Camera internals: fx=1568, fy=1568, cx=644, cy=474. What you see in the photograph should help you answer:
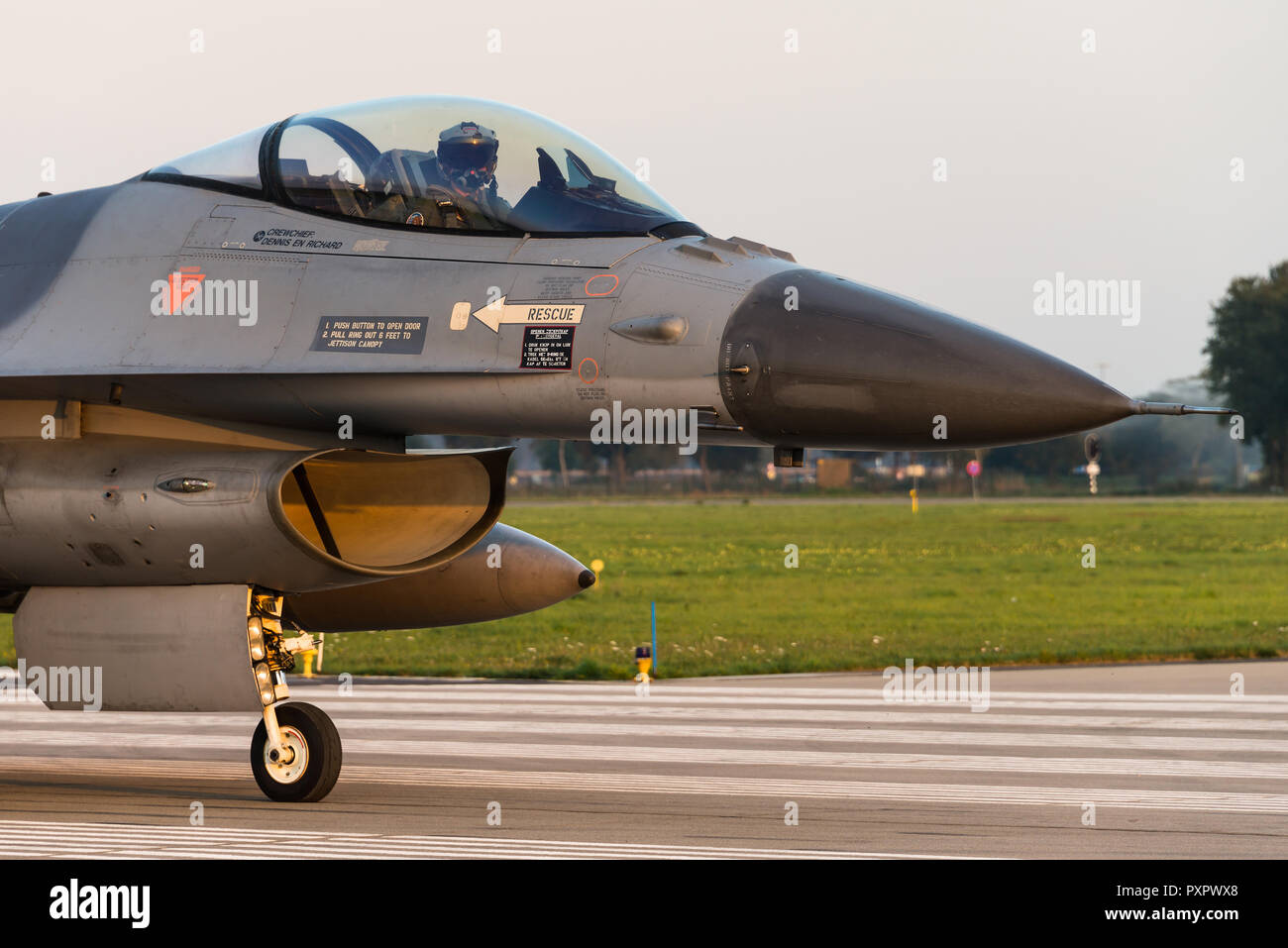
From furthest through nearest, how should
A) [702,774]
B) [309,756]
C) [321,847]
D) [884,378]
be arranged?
1. [702,774]
2. [309,756]
3. [321,847]
4. [884,378]

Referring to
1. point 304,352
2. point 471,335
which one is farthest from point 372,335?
point 471,335

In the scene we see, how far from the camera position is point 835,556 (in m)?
39.2

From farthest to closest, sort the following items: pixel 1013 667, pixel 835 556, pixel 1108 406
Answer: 1. pixel 835 556
2. pixel 1013 667
3. pixel 1108 406

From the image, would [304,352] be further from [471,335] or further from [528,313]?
[528,313]

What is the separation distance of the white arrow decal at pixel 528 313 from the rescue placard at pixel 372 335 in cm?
29

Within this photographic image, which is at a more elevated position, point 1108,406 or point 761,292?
point 761,292

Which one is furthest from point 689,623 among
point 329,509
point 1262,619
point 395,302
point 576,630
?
A: point 395,302

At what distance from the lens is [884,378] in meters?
7.16

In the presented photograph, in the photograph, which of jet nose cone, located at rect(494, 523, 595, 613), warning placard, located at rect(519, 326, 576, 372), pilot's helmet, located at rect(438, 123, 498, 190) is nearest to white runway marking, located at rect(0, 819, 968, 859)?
warning placard, located at rect(519, 326, 576, 372)

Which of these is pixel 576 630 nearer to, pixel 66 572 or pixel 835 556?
pixel 66 572

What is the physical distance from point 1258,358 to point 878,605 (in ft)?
267

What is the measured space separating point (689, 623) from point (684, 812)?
14.1 meters

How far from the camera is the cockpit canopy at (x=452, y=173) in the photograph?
837 cm
